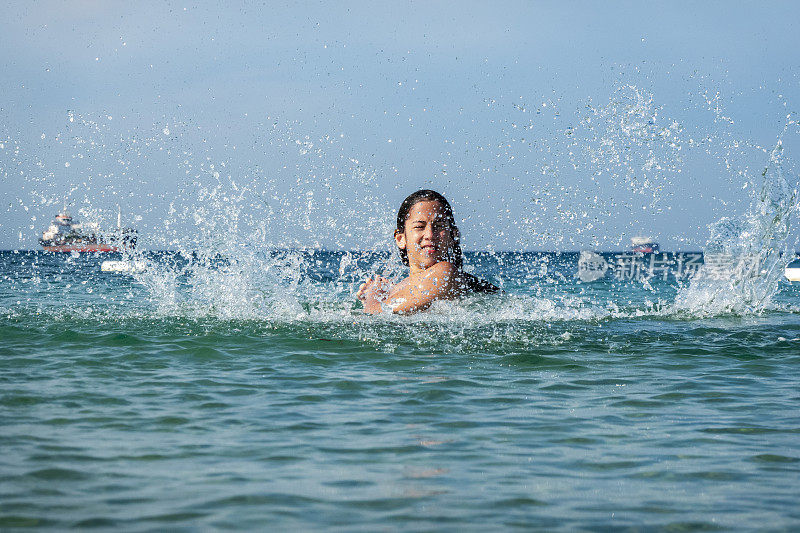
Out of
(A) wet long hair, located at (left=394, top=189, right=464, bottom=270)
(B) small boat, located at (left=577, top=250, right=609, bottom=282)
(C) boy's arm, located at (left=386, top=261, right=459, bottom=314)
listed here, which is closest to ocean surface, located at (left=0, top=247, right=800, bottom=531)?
(C) boy's arm, located at (left=386, top=261, right=459, bottom=314)

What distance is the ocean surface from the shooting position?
3643mm

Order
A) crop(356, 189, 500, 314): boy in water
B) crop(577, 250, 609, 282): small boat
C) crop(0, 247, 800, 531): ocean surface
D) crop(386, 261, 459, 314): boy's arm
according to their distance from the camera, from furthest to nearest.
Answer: crop(577, 250, 609, 282): small boat, crop(386, 261, 459, 314): boy's arm, crop(356, 189, 500, 314): boy in water, crop(0, 247, 800, 531): ocean surface

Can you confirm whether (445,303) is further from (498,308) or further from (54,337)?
(54,337)

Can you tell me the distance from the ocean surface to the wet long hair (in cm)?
61

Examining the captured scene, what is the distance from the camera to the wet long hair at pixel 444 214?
9562mm

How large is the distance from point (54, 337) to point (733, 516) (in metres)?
7.75

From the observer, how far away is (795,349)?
8.75 meters

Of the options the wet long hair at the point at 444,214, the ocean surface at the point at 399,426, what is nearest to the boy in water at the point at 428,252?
the wet long hair at the point at 444,214

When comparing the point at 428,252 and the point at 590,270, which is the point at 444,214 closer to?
the point at 428,252

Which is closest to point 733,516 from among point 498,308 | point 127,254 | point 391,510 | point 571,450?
point 571,450

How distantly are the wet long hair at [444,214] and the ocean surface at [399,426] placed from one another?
0.61 m

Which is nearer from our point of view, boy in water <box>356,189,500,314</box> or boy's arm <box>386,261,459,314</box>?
boy in water <box>356,189,500,314</box>

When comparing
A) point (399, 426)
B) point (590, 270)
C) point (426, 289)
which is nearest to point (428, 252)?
point (426, 289)

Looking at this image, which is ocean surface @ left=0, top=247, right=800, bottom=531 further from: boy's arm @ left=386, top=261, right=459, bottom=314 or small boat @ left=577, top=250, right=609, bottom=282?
small boat @ left=577, top=250, right=609, bottom=282
